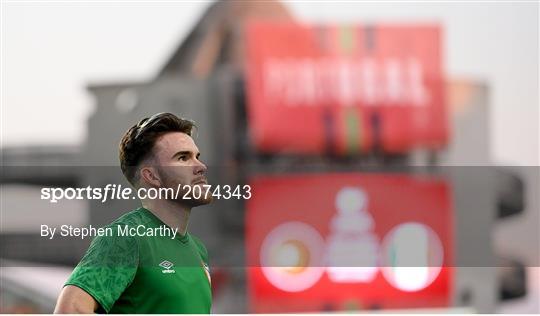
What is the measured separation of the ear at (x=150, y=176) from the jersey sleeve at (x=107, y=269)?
0.15 metres

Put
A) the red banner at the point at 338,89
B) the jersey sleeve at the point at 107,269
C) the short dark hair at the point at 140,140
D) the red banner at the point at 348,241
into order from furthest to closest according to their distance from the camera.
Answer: the red banner at the point at 338,89, the red banner at the point at 348,241, the short dark hair at the point at 140,140, the jersey sleeve at the point at 107,269

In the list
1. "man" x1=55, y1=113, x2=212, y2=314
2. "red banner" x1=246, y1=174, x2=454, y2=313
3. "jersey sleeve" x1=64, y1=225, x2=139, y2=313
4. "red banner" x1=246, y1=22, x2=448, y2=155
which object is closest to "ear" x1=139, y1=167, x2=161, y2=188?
"man" x1=55, y1=113, x2=212, y2=314

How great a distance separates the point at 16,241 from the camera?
3824 millimetres

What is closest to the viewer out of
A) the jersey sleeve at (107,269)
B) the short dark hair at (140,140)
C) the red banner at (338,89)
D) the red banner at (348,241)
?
the jersey sleeve at (107,269)

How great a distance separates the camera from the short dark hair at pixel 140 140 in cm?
190

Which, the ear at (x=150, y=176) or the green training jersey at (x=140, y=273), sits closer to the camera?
the green training jersey at (x=140, y=273)

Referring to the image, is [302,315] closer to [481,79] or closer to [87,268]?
[481,79]

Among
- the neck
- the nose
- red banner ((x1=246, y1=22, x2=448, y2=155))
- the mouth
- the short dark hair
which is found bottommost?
the neck

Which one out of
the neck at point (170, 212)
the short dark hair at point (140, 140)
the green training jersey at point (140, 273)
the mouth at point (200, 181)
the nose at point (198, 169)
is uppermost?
the short dark hair at point (140, 140)

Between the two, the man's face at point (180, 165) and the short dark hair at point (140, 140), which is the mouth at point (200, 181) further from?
the short dark hair at point (140, 140)

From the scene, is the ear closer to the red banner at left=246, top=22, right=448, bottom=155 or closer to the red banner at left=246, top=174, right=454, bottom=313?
the red banner at left=246, top=174, right=454, bottom=313

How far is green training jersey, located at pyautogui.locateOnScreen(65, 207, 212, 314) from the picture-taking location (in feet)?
5.66

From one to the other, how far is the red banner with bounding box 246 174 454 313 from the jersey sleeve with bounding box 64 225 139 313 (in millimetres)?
1704

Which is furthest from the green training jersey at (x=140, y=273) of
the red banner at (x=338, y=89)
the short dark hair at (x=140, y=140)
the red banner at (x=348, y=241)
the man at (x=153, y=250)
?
the red banner at (x=338, y=89)
